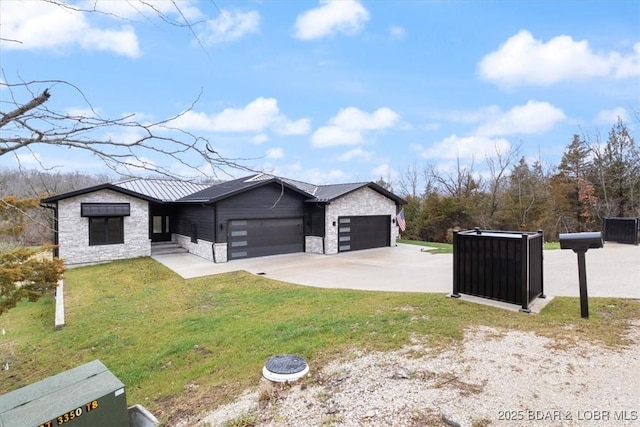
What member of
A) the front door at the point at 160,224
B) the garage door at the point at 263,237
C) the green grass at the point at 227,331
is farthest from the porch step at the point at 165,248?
the green grass at the point at 227,331

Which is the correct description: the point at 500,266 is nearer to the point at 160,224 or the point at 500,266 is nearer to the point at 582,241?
the point at 582,241

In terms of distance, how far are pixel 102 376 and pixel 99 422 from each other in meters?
0.45

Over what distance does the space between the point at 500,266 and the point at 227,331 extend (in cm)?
497

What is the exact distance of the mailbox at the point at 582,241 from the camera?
4957 mm

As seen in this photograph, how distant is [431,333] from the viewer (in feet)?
15.2

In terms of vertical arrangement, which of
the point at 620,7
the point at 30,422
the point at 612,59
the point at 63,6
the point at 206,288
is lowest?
the point at 206,288

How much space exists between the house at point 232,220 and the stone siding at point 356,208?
5 cm

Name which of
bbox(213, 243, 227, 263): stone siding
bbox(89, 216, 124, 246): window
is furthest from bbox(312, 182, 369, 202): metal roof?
bbox(89, 216, 124, 246): window

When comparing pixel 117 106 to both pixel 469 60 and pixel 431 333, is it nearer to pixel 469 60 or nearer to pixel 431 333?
pixel 431 333

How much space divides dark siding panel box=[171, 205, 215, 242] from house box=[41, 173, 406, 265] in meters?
0.04

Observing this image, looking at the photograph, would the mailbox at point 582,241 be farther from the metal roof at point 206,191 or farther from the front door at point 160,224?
the front door at point 160,224

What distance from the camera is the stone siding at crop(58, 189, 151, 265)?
1329 cm

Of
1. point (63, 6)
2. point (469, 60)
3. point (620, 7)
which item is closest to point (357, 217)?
point (469, 60)

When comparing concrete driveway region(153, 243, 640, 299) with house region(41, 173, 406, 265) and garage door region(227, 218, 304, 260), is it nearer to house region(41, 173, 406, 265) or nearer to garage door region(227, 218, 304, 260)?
garage door region(227, 218, 304, 260)
